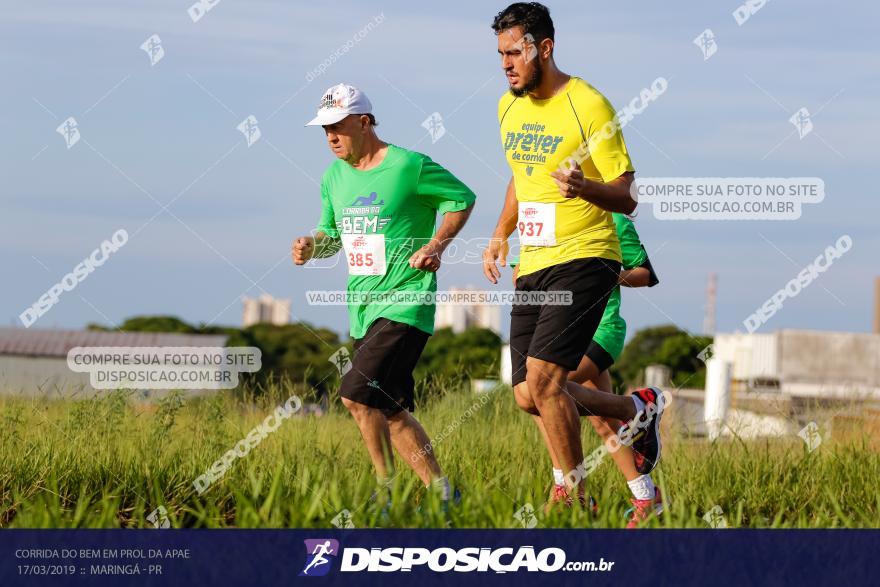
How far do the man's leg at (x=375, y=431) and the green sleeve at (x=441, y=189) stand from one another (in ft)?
3.55

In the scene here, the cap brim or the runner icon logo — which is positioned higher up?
the cap brim

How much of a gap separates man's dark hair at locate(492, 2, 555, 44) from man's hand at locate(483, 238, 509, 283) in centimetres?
104

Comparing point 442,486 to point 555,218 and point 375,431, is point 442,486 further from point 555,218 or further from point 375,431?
point 555,218

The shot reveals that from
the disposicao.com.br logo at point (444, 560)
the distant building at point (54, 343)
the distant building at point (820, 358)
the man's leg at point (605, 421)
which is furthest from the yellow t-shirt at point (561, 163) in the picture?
the distant building at point (820, 358)

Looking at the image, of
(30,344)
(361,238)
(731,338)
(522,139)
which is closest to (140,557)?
(361,238)

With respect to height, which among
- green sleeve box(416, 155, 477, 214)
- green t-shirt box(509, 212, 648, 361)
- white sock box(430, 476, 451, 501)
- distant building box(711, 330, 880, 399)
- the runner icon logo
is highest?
distant building box(711, 330, 880, 399)

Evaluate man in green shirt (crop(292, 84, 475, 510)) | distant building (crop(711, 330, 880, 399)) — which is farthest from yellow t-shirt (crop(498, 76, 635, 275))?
distant building (crop(711, 330, 880, 399))

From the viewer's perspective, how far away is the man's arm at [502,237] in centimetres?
621

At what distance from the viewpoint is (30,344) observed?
4159cm

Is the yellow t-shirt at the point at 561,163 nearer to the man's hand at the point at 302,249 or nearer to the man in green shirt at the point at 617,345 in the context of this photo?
the man in green shirt at the point at 617,345

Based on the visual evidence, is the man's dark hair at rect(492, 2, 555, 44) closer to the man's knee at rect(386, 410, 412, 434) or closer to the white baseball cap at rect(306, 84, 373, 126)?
the white baseball cap at rect(306, 84, 373, 126)

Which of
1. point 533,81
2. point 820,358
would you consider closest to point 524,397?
point 533,81

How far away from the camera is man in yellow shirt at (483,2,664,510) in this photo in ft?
19.0

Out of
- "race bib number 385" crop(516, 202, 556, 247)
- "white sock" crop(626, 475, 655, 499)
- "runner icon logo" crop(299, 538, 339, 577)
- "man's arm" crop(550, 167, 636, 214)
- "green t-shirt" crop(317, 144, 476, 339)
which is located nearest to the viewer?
"runner icon logo" crop(299, 538, 339, 577)
